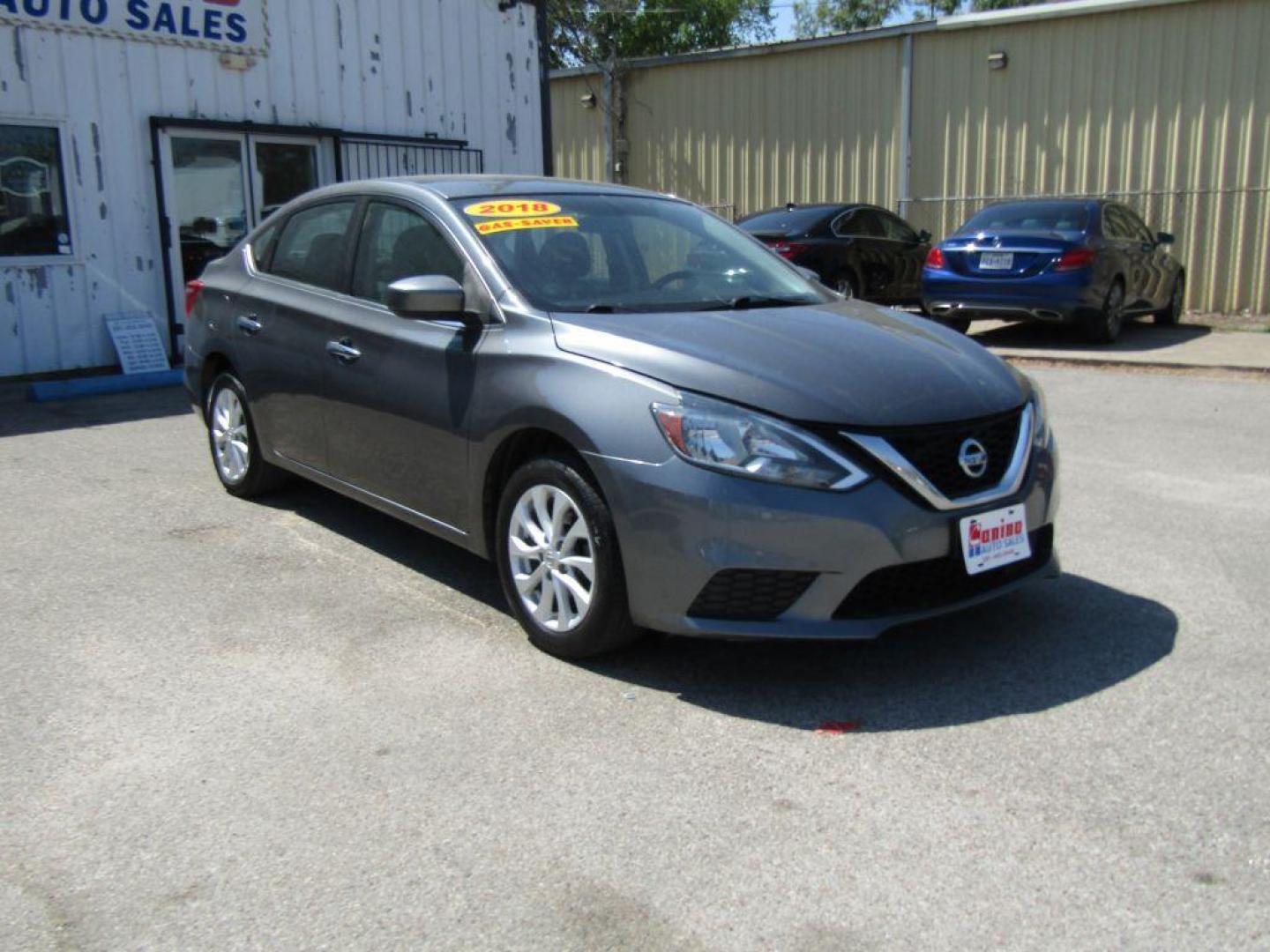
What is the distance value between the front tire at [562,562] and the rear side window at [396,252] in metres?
0.99

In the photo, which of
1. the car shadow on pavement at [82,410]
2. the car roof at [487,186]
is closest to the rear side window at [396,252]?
the car roof at [487,186]

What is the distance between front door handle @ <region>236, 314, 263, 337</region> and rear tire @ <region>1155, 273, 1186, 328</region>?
11.9 meters

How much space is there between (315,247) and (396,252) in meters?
0.74

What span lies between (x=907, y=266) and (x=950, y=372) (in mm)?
12482

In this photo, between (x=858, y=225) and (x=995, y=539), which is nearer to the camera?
(x=995, y=539)

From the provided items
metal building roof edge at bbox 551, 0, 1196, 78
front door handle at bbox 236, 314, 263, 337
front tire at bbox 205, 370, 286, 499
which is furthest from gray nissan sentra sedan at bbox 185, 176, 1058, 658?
metal building roof edge at bbox 551, 0, 1196, 78

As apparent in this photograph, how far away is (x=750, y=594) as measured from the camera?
11.8 feet

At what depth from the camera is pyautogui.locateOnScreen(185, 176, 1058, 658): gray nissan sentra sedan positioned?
11.6 feet

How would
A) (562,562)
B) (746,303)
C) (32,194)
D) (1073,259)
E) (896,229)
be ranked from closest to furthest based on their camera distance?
1. (562,562)
2. (746,303)
3. (32,194)
4. (1073,259)
5. (896,229)

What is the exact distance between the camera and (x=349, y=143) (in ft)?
41.0

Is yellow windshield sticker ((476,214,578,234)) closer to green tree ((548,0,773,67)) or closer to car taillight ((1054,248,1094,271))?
car taillight ((1054,248,1094,271))

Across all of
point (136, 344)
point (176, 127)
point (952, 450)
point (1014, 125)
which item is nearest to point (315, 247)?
point (952, 450)

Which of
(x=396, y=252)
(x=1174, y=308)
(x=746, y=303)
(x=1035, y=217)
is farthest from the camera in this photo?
(x=1174, y=308)

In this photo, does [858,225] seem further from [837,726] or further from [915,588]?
[837,726]
